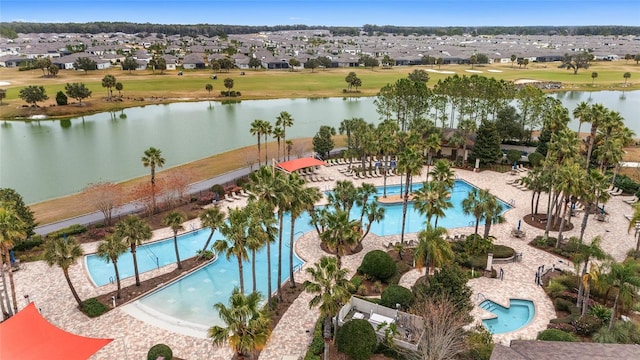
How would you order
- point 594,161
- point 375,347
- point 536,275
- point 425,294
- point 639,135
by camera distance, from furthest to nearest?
point 639,135 < point 594,161 < point 536,275 < point 425,294 < point 375,347

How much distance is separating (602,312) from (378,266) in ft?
46.9

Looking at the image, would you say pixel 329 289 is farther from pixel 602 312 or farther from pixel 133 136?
pixel 133 136

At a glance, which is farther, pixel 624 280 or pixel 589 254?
pixel 589 254

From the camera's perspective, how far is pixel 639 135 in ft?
260

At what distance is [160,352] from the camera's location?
78.8 feet

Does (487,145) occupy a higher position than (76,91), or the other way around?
(76,91)

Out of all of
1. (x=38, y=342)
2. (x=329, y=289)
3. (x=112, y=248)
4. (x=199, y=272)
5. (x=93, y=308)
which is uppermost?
(x=329, y=289)

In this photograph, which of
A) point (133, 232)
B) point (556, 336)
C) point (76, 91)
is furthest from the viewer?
point (76, 91)

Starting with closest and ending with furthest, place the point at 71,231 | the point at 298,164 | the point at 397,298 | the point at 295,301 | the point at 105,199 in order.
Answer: the point at 397,298
the point at 295,301
the point at 71,231
the point at 105,199
the point at 298,164

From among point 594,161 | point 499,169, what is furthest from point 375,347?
point 594,161

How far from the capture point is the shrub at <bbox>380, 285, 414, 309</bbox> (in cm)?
2828

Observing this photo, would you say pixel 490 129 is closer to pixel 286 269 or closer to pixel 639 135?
pixel 286 269

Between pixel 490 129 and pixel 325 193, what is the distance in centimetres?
2416

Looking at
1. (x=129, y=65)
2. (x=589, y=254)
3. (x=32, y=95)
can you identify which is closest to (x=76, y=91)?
(x=32, y=95)
